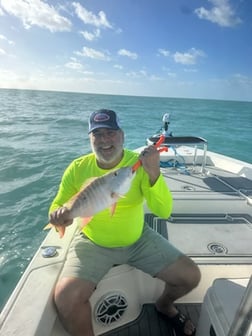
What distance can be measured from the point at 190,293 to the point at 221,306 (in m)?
1.04

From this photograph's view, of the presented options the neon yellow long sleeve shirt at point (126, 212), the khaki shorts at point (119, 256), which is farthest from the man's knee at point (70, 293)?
the neon yellow long sleeve shirt at point (126, 212)

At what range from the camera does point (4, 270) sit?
4461 millimetres

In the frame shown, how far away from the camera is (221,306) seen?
183 cm

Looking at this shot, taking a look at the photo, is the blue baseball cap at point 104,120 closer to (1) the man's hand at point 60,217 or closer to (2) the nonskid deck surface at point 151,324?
(1) the man's hand at point 60,217

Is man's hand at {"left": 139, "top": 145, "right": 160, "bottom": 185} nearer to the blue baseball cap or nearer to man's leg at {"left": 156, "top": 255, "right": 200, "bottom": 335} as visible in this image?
the blue baseball cap

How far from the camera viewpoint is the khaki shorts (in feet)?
7.39

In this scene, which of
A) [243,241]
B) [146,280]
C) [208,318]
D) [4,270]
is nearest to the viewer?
[208,318]

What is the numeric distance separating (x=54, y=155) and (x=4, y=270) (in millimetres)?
7328

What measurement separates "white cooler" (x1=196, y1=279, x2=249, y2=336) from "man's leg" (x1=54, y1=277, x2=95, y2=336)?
2.81ft

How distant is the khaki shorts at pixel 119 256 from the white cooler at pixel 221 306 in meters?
0.48

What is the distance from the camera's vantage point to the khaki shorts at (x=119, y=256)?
2252 millimetres

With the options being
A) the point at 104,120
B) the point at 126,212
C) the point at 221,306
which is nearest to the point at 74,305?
the point at 126,212

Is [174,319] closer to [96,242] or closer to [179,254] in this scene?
[179,254]

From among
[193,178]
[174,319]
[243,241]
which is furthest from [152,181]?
[193,178]
